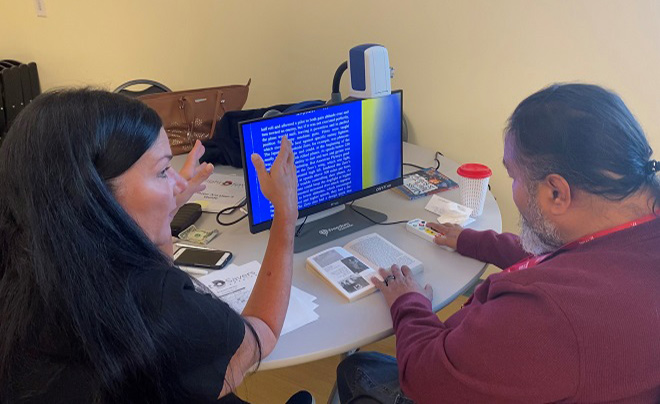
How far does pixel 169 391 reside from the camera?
30.7 inches

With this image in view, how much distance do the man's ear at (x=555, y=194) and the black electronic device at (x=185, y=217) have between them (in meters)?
0.99

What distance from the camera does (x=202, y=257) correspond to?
4.27 feet

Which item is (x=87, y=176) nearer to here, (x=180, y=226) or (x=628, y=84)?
(x=180, y=226)

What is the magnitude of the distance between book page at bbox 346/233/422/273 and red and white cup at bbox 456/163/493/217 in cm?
34

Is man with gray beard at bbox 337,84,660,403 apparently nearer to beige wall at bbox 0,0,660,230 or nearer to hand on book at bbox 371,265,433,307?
hand on book at bbox 371,265,433,307

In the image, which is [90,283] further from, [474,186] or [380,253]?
[474,186]

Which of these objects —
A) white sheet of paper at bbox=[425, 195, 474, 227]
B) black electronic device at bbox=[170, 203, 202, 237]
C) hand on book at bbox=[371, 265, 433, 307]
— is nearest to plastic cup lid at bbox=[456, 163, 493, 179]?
white sheet of paper at bbox=[425, 195, 474, 227]

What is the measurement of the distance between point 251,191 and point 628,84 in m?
1.35

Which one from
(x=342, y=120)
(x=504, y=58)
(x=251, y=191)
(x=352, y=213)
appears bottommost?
(x=352, y=213)

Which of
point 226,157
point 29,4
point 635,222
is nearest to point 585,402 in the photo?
point 635,222

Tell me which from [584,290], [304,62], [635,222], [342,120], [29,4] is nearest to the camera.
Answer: [584,290]

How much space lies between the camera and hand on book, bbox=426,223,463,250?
1355 mm

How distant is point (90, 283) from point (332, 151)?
2.60 feet

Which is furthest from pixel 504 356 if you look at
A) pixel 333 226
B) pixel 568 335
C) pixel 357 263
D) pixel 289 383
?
pixel 289 383
